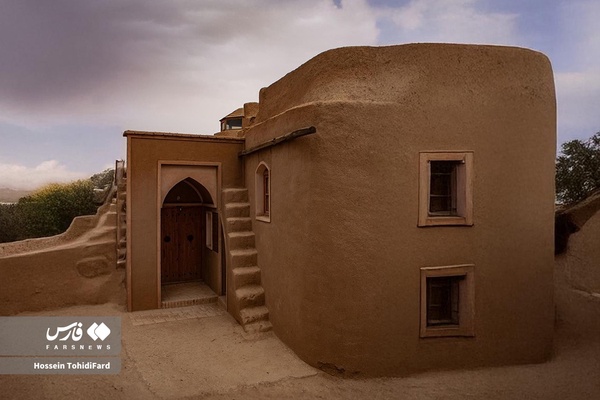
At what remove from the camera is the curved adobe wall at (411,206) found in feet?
21.3

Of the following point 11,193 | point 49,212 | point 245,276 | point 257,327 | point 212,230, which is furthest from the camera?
point 11,193

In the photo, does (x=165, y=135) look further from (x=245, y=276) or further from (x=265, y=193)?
(x=245, y=276)

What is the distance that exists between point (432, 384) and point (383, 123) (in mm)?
4432

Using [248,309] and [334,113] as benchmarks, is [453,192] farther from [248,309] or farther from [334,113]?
[248,309]

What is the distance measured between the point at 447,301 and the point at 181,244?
8.58m

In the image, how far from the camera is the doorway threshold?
34.2 feet

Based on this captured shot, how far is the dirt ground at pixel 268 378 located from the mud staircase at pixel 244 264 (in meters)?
0.51

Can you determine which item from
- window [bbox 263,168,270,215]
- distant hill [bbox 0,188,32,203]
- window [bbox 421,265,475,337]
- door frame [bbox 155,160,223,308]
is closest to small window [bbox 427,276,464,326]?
window [bbox 421,265,475,337]

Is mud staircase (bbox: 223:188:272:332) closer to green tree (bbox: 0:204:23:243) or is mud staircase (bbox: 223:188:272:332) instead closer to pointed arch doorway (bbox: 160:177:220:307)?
pointed arch doorway (bbox: 160:177:220:307)

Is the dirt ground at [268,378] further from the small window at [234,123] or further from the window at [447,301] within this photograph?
the small window at [234,123]

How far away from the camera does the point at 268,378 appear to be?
21.6ft

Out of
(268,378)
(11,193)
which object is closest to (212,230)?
(268,378)

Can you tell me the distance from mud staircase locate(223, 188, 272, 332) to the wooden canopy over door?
278 cm

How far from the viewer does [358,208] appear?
255 inches
